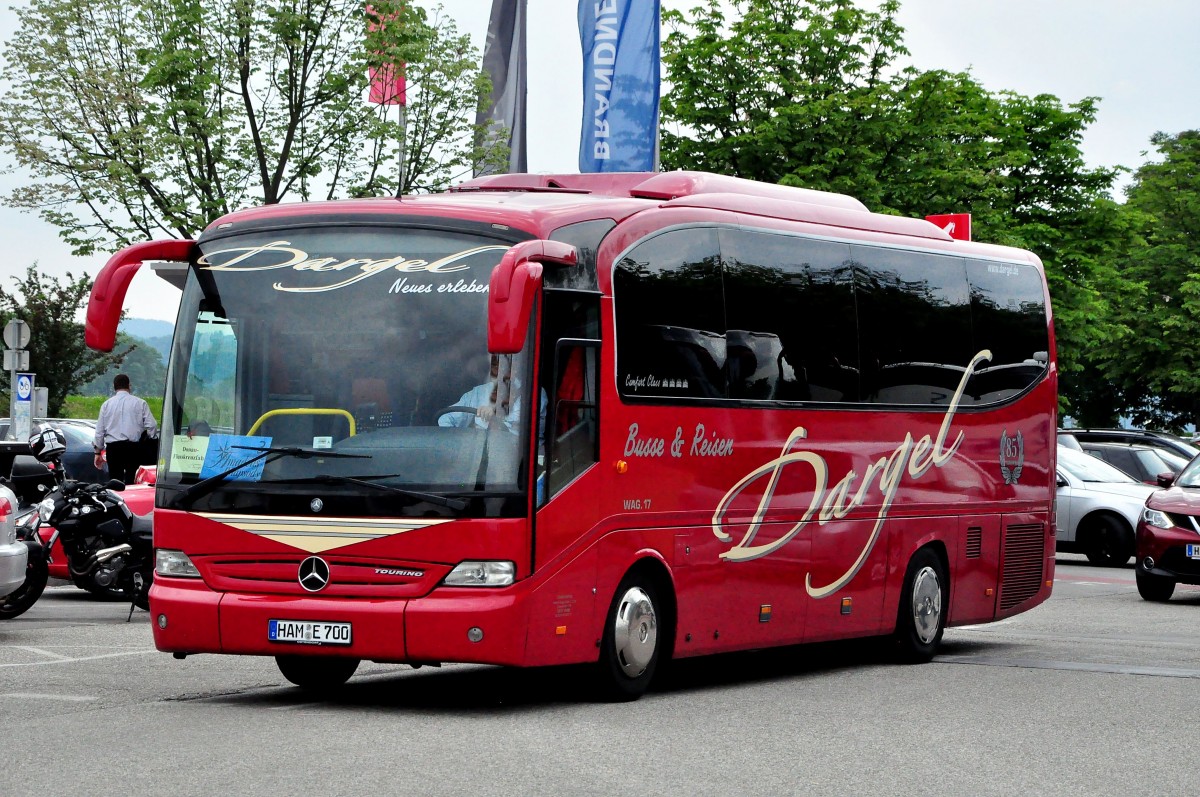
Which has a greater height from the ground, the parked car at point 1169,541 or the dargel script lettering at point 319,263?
the dargel script lettering at point 319,263

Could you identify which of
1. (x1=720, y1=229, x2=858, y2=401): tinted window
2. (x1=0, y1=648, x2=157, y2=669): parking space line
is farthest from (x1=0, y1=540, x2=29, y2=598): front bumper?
(x1=720, y1=229, x2=858, y2=401): tinted window

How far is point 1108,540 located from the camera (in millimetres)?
28344

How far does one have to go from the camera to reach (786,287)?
524 inches

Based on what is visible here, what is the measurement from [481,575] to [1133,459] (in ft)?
79.9

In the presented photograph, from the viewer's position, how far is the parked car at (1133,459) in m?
32.5

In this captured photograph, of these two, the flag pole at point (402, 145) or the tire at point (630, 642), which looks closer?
the tire at point (630, 642)

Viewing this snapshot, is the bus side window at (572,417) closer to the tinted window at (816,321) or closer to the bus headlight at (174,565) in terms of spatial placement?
the tinted window at (816,321)

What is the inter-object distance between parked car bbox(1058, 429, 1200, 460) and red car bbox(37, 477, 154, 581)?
1860 centimetres

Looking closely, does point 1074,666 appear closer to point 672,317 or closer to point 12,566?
point 672,317

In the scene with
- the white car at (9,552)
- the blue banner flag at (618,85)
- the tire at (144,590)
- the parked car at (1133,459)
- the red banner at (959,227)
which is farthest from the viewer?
the parked car at (1133,459)

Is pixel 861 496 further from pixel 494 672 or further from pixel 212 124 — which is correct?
pixel 212 124

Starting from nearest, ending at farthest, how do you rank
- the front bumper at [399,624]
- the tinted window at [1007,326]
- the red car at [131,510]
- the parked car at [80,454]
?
1. the front bumper at [399,624]
2. the tinted window at [1007,326]
3. the red car at [131,510]
4. the parked car at [80,454]

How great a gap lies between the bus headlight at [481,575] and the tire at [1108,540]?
19496 millimetres

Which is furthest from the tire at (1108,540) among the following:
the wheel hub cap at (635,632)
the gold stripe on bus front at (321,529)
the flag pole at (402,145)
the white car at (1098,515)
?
the gold stripe on bus front at (321,529)
